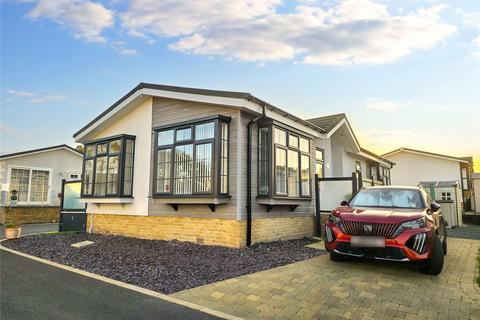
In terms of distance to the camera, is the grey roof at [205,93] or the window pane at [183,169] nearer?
the grey roof at [205,93]

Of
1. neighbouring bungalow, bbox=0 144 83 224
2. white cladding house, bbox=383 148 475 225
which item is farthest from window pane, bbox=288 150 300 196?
white cladding house, bbox=383 148 475 225

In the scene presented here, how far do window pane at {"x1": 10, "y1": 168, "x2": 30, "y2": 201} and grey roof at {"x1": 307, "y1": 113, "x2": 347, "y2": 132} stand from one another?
18.4m

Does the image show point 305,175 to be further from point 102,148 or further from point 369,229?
point 102,148

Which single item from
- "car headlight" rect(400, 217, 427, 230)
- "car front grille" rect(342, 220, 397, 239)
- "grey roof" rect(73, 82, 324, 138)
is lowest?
"car front grille" rect(342, 220, 397, 239)

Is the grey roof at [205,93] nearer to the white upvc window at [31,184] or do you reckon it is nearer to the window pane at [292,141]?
the window pane at [292,141]

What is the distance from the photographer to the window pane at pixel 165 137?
9572mm

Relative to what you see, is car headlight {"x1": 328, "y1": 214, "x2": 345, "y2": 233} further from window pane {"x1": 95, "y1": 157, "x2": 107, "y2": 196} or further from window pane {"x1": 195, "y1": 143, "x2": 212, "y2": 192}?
window pane {"x1": 95, "y1": 157, "x2": 107, "y2": 196}

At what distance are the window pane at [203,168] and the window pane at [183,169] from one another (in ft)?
0.89

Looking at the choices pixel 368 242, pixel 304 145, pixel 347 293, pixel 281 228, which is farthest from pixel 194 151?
pixel 347 293

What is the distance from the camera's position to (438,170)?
26328 mm

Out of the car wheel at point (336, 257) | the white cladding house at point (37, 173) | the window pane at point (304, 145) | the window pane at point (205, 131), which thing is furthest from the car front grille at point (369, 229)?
the white cladding house at point (37, 173)

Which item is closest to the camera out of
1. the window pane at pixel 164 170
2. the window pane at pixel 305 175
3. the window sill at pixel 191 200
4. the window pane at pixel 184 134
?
the window sill at pixel 191 200

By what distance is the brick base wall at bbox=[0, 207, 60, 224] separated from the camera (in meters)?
17.9

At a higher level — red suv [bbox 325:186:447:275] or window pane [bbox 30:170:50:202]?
window pane [bbox 30:170:50:202]
